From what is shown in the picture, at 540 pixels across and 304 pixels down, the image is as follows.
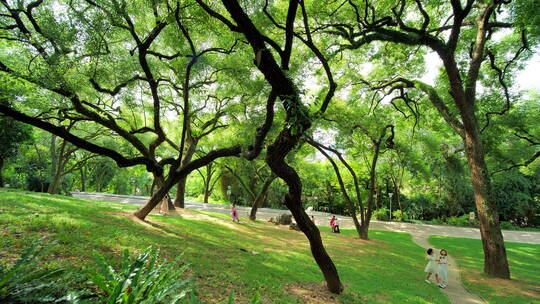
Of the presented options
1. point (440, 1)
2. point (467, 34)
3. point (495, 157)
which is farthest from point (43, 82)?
point (495, 157)

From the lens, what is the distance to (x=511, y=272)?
10.8 metres

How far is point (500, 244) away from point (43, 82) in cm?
1506

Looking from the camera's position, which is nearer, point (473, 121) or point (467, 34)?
point (473, 121)

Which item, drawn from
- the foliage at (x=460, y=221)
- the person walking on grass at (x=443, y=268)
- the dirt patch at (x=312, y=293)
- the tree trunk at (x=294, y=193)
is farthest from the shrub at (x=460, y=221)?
the tree trunk at (x=294, y=193)

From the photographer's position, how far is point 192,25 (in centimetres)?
873

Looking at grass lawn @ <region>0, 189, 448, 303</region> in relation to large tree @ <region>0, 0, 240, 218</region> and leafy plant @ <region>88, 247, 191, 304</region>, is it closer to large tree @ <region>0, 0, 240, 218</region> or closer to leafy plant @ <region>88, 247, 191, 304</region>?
leafy plant @ <region>88, 247, 191, 304</region>

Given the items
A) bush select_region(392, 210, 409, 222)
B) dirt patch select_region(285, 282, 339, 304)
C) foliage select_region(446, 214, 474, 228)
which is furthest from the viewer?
bush select_region(392, 210, 409, 222)

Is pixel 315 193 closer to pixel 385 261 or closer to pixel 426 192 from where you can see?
pixel 426 192

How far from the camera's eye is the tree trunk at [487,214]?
30.5ft

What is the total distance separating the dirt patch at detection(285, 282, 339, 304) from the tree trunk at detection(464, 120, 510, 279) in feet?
22.1

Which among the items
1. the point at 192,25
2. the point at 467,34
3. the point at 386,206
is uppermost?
the point at 467,34

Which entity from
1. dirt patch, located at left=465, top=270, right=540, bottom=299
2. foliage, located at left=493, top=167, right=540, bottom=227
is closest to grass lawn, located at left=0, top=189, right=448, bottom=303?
dirt patch, located at left=465, top=270, right=540, bottom=299

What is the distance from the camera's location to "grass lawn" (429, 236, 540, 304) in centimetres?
772

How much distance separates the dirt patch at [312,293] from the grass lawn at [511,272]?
460cm
